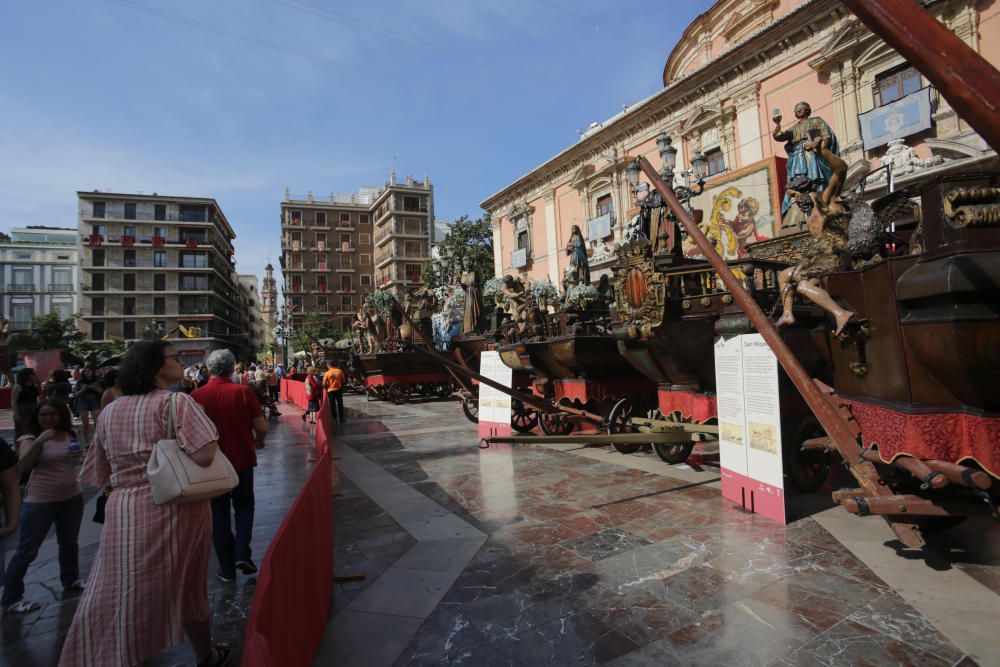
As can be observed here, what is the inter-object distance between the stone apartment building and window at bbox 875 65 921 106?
5443cm

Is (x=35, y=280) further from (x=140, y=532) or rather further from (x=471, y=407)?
(x=140, y=532)

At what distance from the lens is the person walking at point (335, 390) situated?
1302cm

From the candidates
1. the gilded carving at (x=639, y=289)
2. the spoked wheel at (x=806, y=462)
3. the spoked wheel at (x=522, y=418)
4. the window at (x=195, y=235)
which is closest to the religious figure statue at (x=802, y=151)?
the gilded carving at (x=639, y=289)

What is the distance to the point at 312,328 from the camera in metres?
58.9

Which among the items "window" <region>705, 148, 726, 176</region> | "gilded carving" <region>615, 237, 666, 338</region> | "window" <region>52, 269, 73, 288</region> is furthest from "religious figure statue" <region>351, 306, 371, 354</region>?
"window" <region>52, 269, 73, 288</region>

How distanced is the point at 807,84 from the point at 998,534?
63.9 ft

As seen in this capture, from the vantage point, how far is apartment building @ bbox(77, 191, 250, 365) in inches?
2297

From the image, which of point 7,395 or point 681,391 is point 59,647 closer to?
point 681,391

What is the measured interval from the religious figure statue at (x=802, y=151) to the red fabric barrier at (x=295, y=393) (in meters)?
13.8

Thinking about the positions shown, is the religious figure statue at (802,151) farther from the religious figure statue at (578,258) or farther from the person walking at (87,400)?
the person walking at (87,400)

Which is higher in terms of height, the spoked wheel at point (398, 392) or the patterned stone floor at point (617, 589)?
the spoked wheel at point (398, 392)

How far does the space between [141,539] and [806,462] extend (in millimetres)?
6106

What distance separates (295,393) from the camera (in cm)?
2080

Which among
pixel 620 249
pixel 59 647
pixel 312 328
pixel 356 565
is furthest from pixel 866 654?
pixel 312 328
